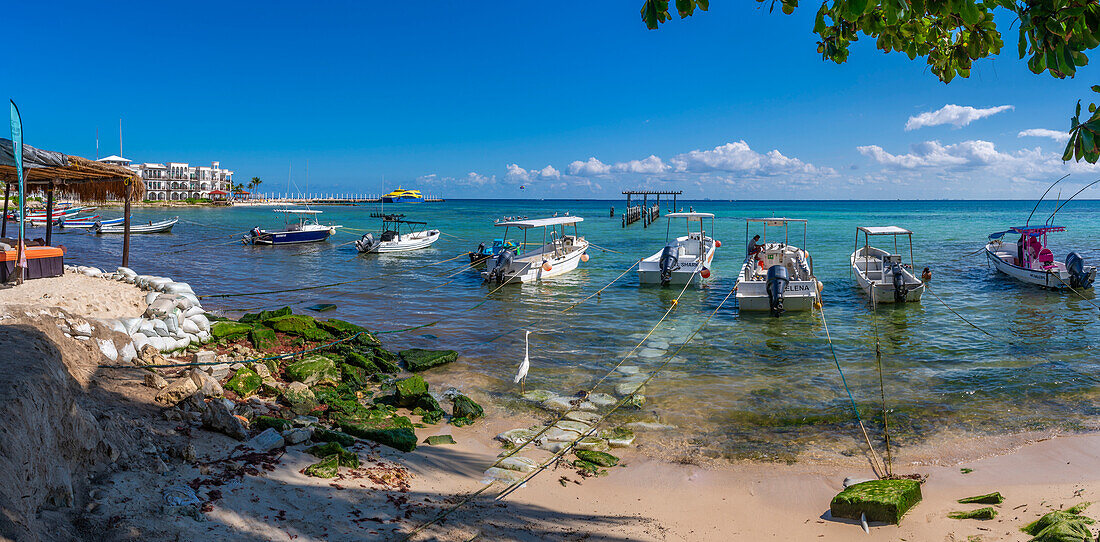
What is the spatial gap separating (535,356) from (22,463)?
929 cm

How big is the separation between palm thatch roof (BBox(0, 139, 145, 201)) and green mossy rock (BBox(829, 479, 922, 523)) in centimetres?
1307

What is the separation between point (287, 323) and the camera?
11.9 m

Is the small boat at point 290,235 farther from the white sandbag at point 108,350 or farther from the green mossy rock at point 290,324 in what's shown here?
the white sandbag at point 108,350

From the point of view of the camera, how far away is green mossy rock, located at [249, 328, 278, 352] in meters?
10.5

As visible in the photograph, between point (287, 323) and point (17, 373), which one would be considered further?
point (287, 323)

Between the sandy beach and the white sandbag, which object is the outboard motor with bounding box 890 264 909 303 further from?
the white sandbag

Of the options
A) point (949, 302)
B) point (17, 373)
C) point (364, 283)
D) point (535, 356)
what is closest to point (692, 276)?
point (949, 302)

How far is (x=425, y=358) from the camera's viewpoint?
11469 mm

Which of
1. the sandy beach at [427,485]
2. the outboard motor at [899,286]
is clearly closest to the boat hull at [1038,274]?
the outboard motor at [899,286]

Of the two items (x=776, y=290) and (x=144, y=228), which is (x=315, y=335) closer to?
(x=776, y=290)

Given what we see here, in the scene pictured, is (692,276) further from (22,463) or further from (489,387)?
(22,463)

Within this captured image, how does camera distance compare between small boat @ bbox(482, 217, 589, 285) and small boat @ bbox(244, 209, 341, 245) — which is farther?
small boat @ bbox(244, 209, 341, 245)

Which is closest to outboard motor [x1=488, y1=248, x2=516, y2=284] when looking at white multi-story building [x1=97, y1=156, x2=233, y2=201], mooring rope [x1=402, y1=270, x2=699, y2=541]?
mooring rope [x1=402, y1=270, x2=699, y2=541]

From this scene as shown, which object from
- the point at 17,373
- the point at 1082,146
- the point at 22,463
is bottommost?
the point at 22,463
